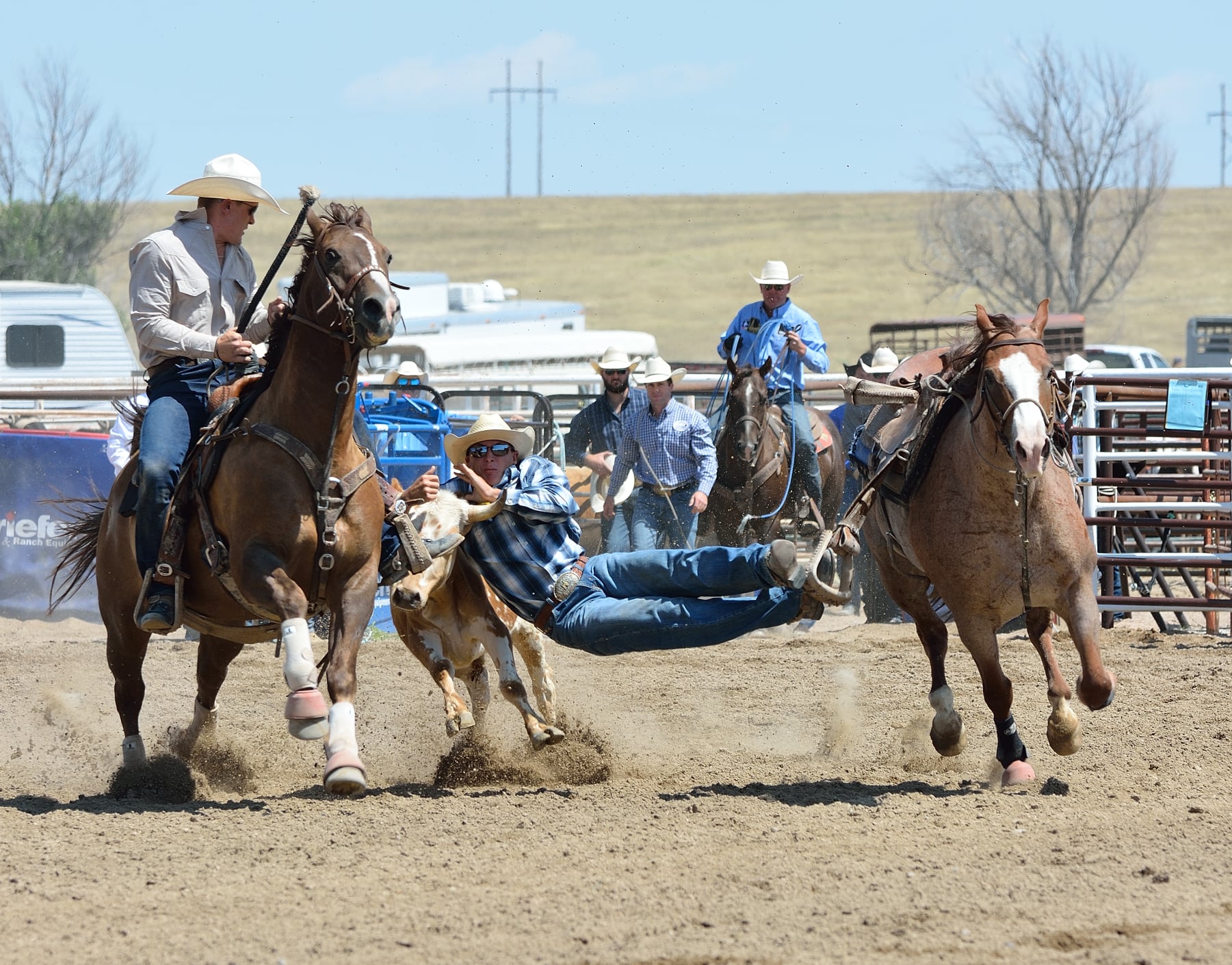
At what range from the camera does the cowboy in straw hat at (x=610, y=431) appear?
11.3m

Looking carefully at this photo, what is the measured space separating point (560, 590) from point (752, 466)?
564 centimetres

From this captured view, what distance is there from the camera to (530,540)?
6.40m

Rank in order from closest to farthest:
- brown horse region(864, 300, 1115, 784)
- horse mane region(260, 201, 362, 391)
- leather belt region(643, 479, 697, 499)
→ horse mane region(260, 201, 362, 391) < brown horse region(864, 300, 1115, 784) < leather belt region(643, 479, 697, 499)

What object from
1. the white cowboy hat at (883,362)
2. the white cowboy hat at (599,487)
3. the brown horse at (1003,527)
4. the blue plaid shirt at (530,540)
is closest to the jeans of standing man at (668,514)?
the white cowboy hat at (599,487)

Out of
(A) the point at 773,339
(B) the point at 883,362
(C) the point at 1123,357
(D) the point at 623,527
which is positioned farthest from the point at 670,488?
(C) the point at 1123,357

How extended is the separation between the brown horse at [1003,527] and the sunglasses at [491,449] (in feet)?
5.95

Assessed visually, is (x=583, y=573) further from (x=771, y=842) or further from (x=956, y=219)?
(x=956, y=219)

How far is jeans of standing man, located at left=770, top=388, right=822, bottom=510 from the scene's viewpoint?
1188 centimetres

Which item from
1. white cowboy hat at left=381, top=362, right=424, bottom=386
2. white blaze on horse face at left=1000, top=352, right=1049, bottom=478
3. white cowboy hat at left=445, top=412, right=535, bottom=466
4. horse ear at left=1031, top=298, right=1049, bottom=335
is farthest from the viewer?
white cowboy hat at left=381, top=362, right=424, bottom=386

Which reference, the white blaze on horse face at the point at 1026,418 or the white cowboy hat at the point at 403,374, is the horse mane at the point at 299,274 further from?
the white cowboy hat at the point at 403,374

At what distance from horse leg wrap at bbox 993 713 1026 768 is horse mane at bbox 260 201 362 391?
3234mm

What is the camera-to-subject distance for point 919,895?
172 inches

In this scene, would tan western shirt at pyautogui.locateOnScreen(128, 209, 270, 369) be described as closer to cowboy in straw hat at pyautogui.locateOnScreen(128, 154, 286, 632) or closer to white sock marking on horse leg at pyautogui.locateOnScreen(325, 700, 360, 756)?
cowboy in straw hat at pyautogui.locateOnScreen(128, 154, 286, 632)

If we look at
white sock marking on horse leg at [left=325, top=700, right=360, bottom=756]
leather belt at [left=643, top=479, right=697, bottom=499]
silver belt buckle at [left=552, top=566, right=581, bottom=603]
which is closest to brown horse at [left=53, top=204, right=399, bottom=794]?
white sock marking on horse leg at [left=325, top=700, right=360, bottom=756]
